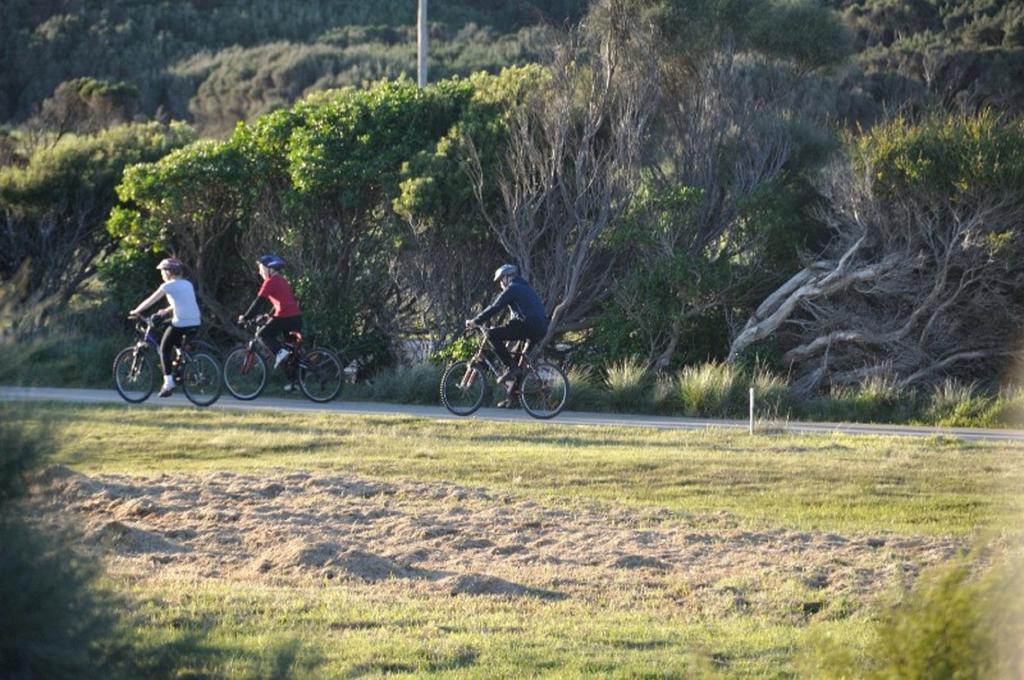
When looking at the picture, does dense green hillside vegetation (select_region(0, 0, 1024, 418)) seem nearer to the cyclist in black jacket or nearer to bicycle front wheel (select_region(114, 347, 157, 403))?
bicycle front wheel (select_region(114, 347, 157, 403))

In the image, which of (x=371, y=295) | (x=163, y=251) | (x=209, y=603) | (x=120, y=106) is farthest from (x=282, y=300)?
(x=120, y=106)

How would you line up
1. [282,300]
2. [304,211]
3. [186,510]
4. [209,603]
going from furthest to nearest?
[304,211], [282,300], [186,510], [209,603]

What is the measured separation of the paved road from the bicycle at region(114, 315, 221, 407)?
0.55 feet

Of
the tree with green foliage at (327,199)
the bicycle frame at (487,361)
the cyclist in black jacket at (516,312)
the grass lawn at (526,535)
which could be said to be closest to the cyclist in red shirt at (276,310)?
the grass lawn at (526,535)

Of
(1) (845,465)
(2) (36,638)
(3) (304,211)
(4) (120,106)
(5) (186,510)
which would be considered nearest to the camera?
(2) (36,638)

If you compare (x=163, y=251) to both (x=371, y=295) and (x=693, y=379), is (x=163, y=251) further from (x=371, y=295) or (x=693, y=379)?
(x=693, y=379)

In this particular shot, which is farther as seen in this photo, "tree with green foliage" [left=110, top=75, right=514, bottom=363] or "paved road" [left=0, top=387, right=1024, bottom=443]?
"tree with green foliage" [left=110, top=75, right=514, bottom=363]

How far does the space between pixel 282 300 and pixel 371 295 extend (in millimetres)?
3716

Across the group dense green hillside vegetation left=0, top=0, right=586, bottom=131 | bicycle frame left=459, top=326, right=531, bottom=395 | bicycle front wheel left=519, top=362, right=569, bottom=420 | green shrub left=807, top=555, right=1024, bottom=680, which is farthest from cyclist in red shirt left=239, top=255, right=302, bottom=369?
dense green hillside vegetation left=0, top=0, right=586, bottom=131

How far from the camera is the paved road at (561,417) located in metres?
17.5

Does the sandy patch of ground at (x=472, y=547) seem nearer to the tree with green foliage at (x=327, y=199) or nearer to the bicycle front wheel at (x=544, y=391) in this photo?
the bicycle front wheel at (x=544, y=391)

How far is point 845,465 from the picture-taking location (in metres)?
14.6

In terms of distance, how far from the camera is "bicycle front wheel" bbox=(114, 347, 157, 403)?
2011 cm

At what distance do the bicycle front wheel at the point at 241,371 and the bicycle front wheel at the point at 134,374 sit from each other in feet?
3.15
